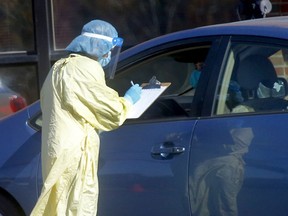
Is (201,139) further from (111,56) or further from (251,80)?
(111,56)

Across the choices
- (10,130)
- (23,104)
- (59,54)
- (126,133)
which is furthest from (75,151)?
(59,54)

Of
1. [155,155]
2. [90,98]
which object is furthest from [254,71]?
[90,98]

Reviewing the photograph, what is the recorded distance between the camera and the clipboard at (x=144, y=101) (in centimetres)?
517

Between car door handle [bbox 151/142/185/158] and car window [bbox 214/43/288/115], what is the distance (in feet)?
1.00

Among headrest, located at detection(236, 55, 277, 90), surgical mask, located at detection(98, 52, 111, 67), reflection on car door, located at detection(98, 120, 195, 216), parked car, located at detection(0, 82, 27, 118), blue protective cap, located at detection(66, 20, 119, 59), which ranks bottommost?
parked car, located at detection(0, 82, 27, 118)

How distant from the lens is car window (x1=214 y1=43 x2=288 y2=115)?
16.9 ft

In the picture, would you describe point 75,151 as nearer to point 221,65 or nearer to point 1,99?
point 221,65

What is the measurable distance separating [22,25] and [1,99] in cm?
83

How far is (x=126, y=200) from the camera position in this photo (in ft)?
17.5

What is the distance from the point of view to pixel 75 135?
16.2 feet

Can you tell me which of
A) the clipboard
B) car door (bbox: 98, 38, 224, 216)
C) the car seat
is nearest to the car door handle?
car door (bbox: 98, 38, 224, 216)

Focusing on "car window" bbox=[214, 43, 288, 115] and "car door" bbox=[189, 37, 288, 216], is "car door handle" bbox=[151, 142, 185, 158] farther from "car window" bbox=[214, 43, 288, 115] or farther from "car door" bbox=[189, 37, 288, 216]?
"car window" bbox=[214, 43, 288, 115]

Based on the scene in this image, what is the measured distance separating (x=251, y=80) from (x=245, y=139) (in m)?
0.45

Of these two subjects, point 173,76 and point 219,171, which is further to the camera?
point 173,76
